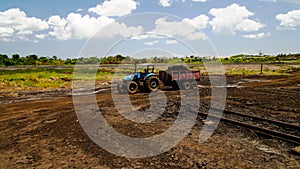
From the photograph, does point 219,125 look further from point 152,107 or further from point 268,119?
point 152,107

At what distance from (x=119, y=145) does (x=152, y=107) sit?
4.82 meters

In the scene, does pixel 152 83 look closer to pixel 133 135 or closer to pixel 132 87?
pixel 132 87

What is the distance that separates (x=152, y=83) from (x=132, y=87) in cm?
127

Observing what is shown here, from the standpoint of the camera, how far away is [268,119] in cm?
927

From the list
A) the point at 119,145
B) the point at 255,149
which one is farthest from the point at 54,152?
the point at 255,149

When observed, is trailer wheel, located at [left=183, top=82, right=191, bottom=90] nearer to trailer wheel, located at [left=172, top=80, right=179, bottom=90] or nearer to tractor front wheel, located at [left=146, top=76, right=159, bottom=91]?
trailer wheel, located at [left=172, top=80, right=179, bottom=90]

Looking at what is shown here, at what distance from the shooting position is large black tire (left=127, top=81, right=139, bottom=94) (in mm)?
16375

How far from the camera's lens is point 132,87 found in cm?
1661

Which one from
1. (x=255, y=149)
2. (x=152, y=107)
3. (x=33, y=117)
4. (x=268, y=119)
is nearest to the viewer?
(x=255, y=149)

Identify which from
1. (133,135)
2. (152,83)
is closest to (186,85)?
(152,83)

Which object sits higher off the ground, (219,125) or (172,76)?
(172,76)

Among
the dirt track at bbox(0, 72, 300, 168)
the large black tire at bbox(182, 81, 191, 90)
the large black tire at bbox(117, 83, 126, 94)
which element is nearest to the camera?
the dirt track at bbox(0, 72, 300, 168)

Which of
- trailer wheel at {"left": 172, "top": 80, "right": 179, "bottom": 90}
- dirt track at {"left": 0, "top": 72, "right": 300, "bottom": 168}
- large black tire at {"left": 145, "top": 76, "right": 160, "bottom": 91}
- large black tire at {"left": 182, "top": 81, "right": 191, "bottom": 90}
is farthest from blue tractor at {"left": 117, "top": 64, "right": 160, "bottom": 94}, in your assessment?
dirt track at {"left": 0, "top": 72, "right": 300, "bottom": 168}

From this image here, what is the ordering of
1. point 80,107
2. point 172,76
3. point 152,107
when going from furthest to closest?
point 172,76, point 80,107, point 152,107
